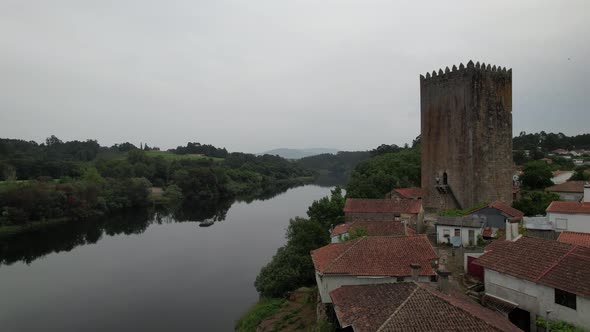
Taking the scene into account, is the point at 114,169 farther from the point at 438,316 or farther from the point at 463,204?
the point at 438,316

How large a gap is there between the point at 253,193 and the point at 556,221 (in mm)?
69724

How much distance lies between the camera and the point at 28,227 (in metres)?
41.5

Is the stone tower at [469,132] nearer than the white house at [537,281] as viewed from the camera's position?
No

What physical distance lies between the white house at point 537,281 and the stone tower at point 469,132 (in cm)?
1069

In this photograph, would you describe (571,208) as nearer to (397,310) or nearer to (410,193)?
(397,310)

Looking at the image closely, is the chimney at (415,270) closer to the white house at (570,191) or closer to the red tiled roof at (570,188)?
the white house at (570,191)

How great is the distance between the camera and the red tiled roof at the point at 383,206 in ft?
92.0

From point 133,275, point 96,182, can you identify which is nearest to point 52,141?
point 96,182

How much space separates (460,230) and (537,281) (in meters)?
8.95

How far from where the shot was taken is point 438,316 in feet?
29.5

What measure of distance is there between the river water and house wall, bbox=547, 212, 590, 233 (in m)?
16.0

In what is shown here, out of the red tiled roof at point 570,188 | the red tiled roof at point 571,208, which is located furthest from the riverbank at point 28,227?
the red tiled roof at point 570,188

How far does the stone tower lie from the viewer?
21656mm

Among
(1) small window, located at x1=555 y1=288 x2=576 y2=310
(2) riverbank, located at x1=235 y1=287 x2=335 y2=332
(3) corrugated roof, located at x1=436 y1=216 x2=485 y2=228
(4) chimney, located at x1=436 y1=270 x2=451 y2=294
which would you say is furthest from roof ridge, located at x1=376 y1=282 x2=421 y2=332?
(3) corrugated roof, located at x1=436 y1=216 x2=485 y2=228
